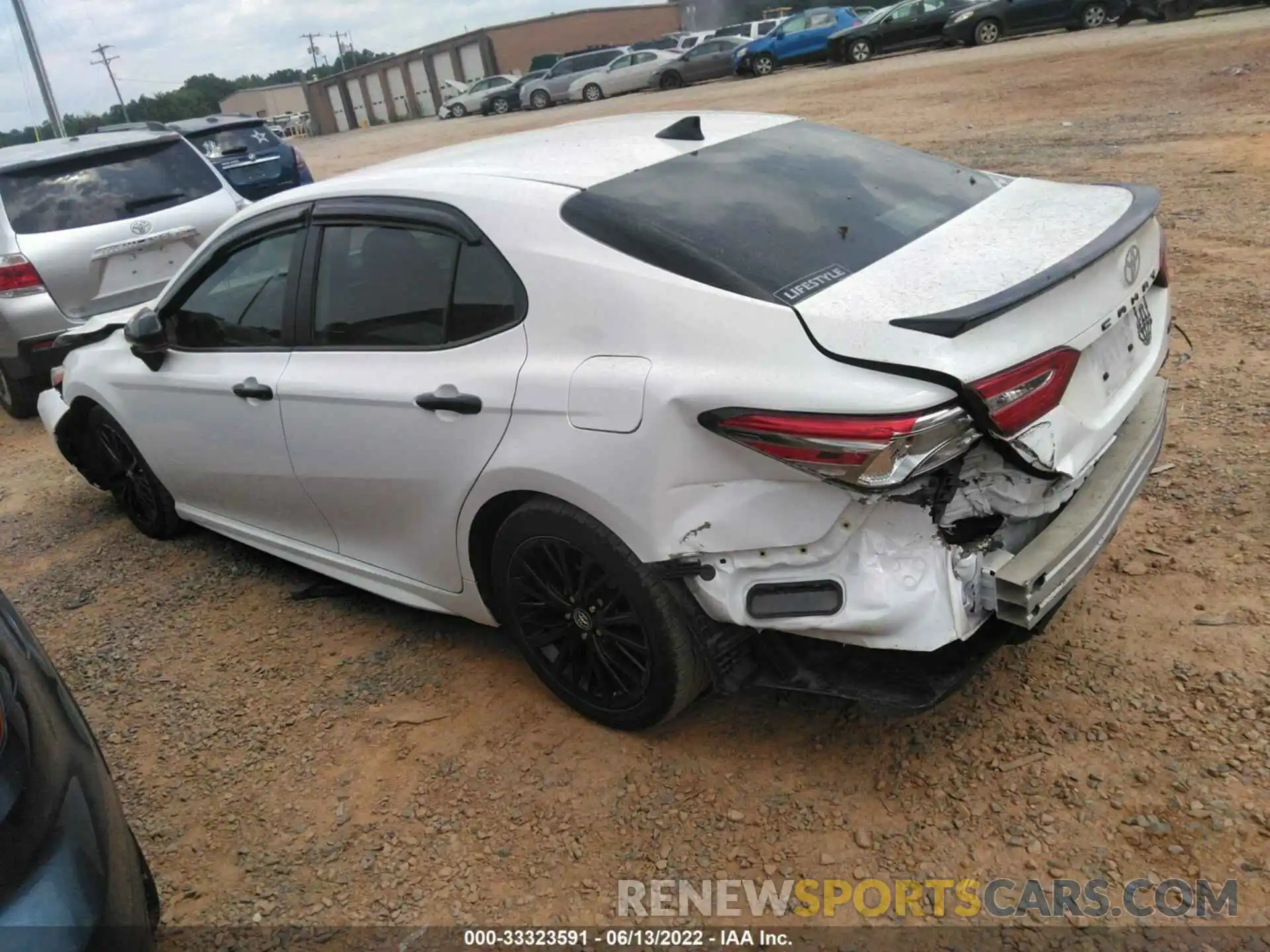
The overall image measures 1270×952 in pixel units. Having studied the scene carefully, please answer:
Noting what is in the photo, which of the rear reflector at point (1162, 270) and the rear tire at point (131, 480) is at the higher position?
the rear reflector at point (1162, 270)

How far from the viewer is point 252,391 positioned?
351 cm

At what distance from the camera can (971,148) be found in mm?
10734

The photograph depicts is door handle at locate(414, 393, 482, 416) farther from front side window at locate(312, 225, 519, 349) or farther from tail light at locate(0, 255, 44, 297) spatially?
tail light at locate(0, 255, 44, 297)

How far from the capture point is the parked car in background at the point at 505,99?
3662 centimetres

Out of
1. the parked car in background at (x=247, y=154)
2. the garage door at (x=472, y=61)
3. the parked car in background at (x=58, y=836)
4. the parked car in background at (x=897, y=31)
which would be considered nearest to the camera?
the parked car in background at (x=58, y=836)

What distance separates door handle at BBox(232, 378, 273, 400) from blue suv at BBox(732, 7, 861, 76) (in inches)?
1049

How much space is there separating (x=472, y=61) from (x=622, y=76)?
91.2 feet

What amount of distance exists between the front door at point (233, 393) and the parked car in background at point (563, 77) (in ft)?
106

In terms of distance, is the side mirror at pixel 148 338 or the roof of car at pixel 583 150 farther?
the side mirror at pixel 148 338

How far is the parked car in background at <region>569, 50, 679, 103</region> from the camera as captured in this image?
31.0m

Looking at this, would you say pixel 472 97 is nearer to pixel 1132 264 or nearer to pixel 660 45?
pixel 660 45

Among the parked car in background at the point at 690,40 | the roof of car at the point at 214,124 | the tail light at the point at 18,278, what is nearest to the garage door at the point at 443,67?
the parked car in background at the point at 690,40

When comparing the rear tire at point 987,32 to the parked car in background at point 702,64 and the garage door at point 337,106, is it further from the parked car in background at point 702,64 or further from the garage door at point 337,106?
the garage door at point 337,106

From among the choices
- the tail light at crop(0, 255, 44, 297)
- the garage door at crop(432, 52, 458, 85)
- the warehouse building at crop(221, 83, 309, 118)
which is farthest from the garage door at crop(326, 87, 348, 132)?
the tail light at crop(0, 255, 44, 297)
